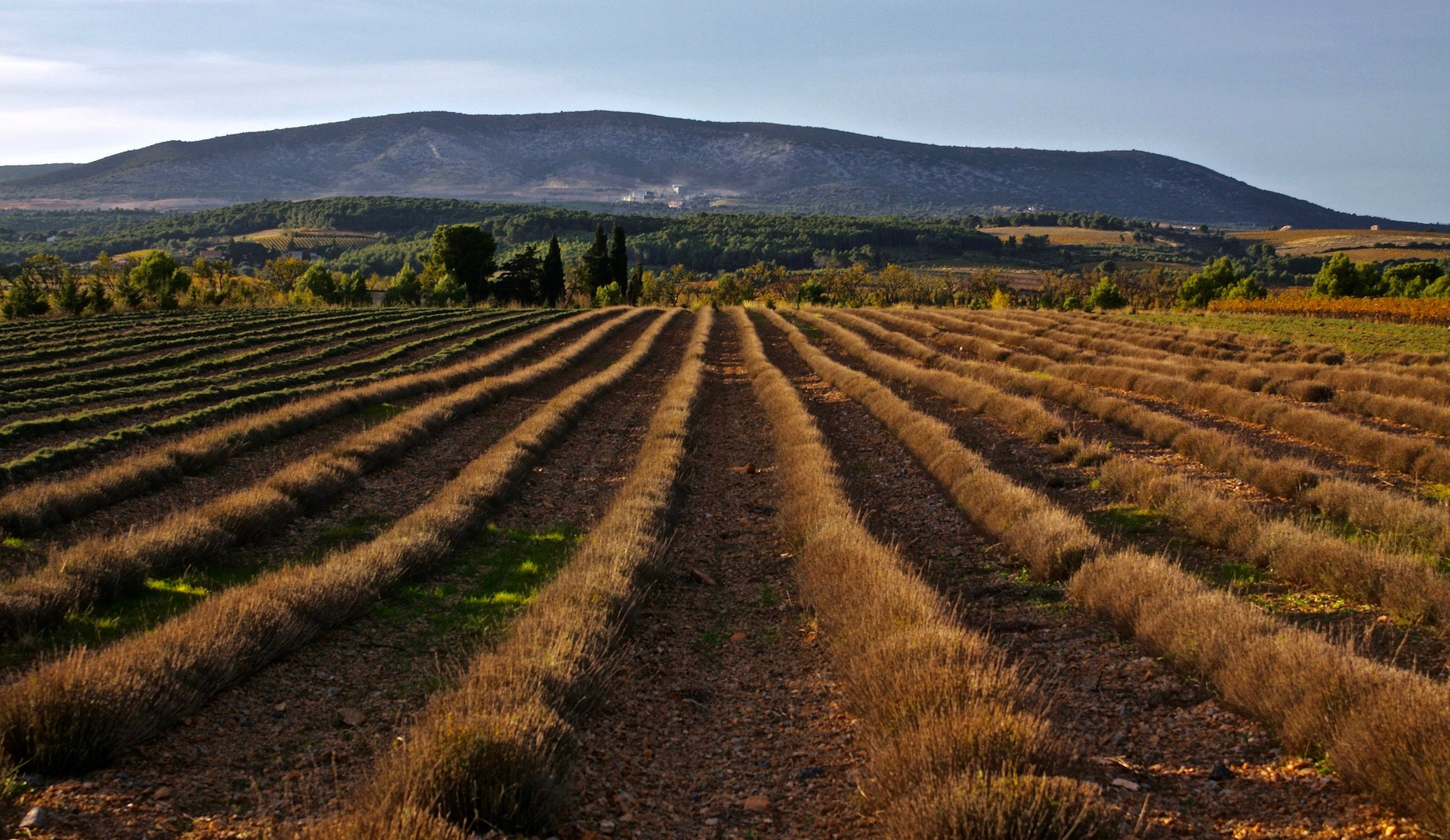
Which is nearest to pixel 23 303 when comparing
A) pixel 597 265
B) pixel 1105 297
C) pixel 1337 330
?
pixel 597 265

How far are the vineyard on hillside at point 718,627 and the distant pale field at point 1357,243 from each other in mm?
143923

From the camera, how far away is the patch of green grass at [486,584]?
7.41 m

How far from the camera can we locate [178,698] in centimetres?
511

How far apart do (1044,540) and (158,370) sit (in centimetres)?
2427

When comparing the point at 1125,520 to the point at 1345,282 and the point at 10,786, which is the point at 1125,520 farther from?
the point at 1345,282

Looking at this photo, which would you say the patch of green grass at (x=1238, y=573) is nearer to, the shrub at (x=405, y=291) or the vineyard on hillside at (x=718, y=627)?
the vineyard on hillside at (x=718, y=627)

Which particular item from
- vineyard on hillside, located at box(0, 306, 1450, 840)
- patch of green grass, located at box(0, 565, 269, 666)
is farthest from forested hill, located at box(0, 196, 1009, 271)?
patch of green grass, located at box(0, 565, 269, 666)

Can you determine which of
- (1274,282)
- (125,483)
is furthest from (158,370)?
(1274,282)

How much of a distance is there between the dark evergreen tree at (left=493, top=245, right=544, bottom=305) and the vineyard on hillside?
2256 inches

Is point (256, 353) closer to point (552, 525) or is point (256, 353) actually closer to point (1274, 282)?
point (552, 525)

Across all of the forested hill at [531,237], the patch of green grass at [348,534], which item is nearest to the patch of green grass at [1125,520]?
the patch of green grass at [348,534]

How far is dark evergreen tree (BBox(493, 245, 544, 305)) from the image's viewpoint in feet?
240

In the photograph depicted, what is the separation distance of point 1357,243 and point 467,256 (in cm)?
15778

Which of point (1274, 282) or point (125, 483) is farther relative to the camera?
point (1274, 282)
